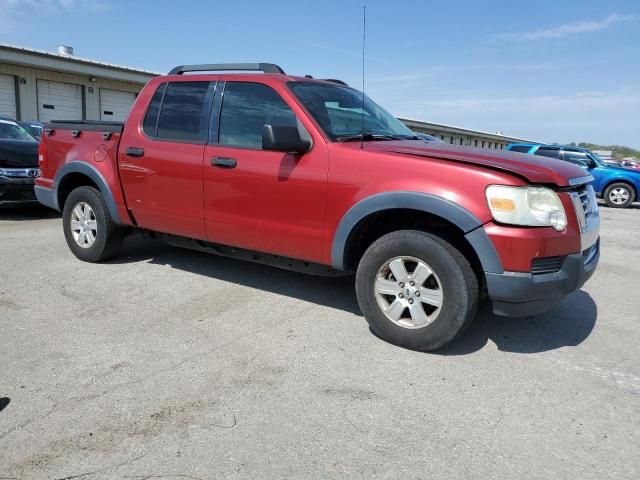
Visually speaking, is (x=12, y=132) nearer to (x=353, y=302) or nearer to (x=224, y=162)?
(x=224, y=162)

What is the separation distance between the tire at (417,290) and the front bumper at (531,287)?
0.55ft

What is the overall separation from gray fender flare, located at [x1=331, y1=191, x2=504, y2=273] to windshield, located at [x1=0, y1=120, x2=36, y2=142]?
7.77 meters

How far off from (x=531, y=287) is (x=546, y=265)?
173 mm

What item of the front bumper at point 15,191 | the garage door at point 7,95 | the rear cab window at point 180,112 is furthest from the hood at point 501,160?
the garage door at point 7,95

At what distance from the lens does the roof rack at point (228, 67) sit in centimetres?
454

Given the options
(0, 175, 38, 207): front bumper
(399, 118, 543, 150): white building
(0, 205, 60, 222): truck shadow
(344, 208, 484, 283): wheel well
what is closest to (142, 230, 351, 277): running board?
(344, 208, 484, 283): wheel well

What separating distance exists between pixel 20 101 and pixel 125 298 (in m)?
17.3

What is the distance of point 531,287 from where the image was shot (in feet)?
10.5

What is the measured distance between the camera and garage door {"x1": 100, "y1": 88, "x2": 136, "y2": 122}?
21.5 m

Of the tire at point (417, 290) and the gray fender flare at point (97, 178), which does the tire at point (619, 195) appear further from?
the gray fender flare at point (97, 178)

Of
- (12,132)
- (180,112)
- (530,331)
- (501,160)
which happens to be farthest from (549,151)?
(12,132)

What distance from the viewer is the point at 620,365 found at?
3.49 meters

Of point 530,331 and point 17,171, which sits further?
point 17,171

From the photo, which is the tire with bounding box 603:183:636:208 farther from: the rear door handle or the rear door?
the rear door handle
